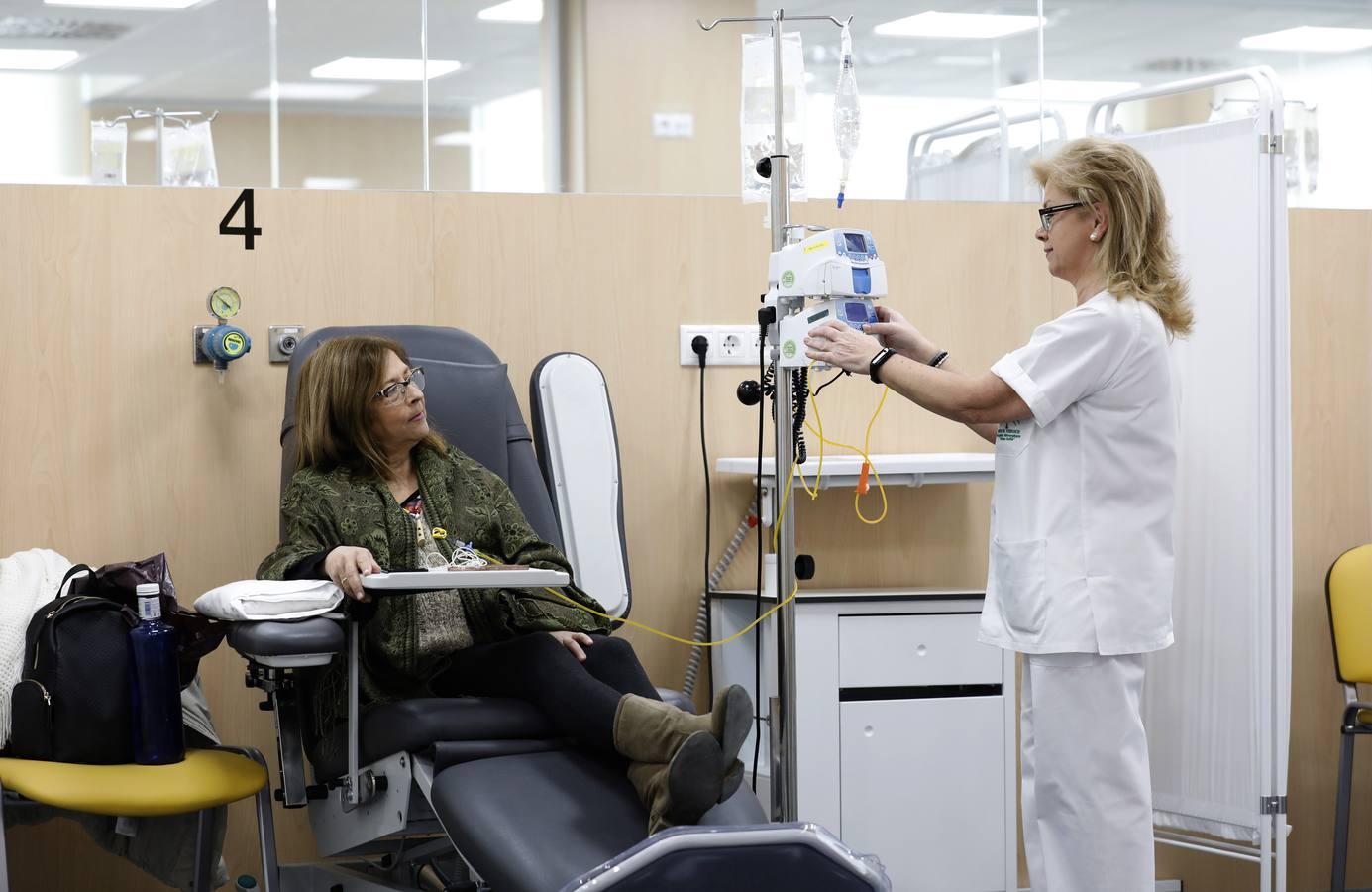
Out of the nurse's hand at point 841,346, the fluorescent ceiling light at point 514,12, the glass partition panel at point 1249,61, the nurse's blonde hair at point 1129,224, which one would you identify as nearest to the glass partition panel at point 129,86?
the fluorescent ceiling light at point 514,12

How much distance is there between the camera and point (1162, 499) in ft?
7.36

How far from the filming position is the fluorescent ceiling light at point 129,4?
9.41ft

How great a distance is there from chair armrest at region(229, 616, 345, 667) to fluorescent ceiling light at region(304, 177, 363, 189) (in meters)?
1.16

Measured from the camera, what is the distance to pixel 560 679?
2164 millimetres

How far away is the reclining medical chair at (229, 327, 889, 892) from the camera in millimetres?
1679

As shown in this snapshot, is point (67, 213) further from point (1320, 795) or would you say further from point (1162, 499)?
point (1320, 795)

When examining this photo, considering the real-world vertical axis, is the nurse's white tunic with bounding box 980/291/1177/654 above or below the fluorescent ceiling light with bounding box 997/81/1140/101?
below

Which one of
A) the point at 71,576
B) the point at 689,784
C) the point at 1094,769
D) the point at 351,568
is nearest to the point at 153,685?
the point at 71,576

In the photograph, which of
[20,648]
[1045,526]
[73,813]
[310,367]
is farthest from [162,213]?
[1045,526]

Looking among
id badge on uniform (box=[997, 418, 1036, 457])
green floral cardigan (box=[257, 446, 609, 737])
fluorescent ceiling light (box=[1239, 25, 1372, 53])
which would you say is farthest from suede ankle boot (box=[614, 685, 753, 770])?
fluorescent ceiling light (box=[1239, 25, 1372, 53])

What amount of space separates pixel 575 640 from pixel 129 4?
1.66 metres

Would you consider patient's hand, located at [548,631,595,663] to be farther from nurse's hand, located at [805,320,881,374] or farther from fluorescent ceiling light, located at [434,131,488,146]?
fluorescent ceiling light, located at [434,131,488,146]

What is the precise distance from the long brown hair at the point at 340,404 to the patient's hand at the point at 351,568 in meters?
0.32

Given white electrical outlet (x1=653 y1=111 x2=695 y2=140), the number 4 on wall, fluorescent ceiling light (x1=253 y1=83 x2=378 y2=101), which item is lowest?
the number 4 on wall
